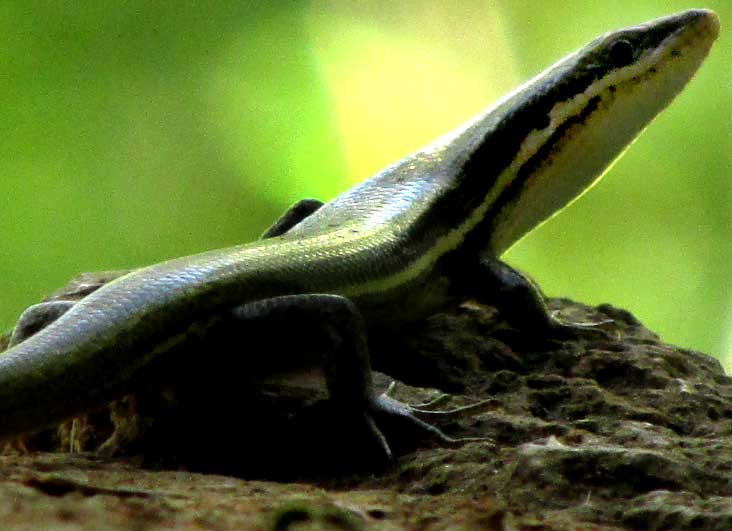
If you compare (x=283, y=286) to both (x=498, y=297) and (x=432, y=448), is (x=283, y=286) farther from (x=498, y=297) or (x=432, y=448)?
(x=498, y=297)

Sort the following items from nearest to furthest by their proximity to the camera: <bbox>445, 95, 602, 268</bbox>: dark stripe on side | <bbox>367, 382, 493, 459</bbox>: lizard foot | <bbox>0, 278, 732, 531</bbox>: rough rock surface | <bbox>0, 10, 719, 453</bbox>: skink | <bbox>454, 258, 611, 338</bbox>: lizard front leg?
<bbox>0, 278, 732, 531</bbox>: rough rock surface → <bbox>0, 10, 719, 453</bbox>: skink → <bbox>367, 382, 493, 459</bbox>: lizard foot → <bbox>454, 258, 611, 338</bbox>: lizard front leg → <bbox>445, 95, 602, 268</bbox>: dark stripe on side

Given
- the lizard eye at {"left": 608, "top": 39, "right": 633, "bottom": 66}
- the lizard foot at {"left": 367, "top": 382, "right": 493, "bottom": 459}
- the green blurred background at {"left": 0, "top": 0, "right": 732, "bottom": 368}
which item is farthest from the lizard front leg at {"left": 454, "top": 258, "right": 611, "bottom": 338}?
the green blurred background at {"left": 0, "top": 0, "right": 732, "bottom": 368}

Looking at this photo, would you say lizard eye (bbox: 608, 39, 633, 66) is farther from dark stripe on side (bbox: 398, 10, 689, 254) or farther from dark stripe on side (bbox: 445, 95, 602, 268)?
dark stripe on side (bbox: 445, 95, 602, 268)

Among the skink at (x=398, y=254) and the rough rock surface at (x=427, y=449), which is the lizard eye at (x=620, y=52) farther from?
the rough rock surface at (x=427, y=449)

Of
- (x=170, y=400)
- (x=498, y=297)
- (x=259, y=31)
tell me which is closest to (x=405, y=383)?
(x=498, y=297)

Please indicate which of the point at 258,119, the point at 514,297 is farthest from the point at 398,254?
the point at 258,119

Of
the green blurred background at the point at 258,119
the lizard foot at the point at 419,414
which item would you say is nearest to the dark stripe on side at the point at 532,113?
the lizard foot at the point at 419,414
